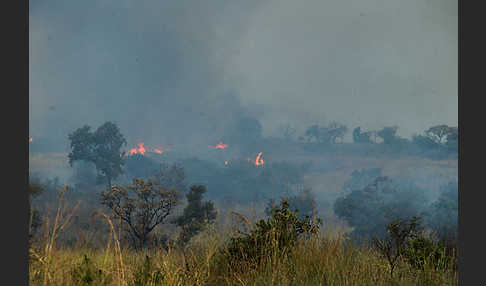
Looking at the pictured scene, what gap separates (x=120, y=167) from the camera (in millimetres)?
27047

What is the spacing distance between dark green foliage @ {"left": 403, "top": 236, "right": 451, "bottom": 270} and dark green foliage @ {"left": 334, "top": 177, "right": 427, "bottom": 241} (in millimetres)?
16269

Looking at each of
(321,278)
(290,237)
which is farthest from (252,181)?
(321,278)

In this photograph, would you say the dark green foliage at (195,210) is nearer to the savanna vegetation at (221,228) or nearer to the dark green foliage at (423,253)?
the savanna vegetation at (221,228)

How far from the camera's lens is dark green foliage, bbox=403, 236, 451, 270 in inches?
279

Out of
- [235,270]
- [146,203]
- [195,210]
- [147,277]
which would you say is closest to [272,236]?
[235,270]

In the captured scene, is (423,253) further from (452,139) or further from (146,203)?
(452,139)

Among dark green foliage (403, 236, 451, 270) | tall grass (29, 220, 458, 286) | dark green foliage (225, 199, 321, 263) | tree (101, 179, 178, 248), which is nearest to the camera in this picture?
tall grass (29, 220, 458, 286)

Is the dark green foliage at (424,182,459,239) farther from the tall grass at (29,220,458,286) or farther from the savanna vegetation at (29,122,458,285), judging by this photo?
the tall grass at (29,220,458,286)

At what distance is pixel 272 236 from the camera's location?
21.5ft

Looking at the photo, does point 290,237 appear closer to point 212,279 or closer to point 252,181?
point 212,279

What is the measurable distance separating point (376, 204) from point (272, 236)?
19.5 meters

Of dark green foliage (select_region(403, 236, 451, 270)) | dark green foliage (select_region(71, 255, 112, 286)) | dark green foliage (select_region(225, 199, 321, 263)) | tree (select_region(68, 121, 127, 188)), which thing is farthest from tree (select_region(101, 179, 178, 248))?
tree (select_region(68, 121, 127, 188))

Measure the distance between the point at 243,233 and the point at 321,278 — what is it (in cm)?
187

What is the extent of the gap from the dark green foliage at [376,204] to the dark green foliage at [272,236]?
684 inches
